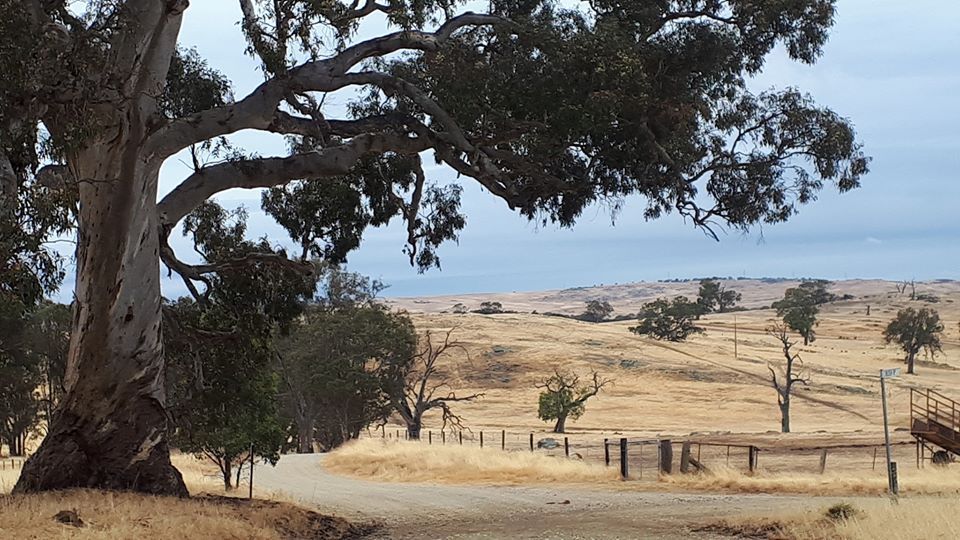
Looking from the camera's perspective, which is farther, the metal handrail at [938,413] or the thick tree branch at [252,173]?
the metal handrail at [938,413]

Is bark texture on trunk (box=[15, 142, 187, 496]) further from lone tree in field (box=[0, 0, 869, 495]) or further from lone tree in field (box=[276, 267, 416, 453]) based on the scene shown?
lone tree in field (box=[276, 267, 416, 453])

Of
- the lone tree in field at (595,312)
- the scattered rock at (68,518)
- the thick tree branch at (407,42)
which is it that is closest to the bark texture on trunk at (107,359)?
the scattered rock at (68,518)

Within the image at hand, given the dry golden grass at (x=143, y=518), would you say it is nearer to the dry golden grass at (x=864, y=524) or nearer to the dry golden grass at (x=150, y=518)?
the dry golden grass at (x=150, y=518)

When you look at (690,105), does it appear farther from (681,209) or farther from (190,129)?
(190,129)

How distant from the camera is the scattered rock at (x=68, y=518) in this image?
34.9ft

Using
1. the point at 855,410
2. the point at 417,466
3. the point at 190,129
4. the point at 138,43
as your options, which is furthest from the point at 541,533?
the point at 855,410

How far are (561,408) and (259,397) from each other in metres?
39.0

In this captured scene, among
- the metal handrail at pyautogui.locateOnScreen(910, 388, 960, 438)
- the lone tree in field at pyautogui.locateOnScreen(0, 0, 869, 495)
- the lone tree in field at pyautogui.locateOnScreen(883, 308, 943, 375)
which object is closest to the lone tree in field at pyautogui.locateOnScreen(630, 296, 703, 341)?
the lone tree in field at pyautogui.locateOnScreen(883, 308, 943, 375)

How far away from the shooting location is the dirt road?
1518 centimetres

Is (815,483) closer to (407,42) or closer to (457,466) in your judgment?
(457,466)

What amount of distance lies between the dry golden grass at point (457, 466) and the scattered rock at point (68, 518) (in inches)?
688

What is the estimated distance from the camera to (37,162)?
12727 mm

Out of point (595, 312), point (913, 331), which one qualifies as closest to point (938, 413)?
point (913, 331)

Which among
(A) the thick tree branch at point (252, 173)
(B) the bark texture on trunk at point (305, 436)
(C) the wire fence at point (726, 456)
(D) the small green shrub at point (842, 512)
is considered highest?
(A) the thick tree branch at point (252, 173)
